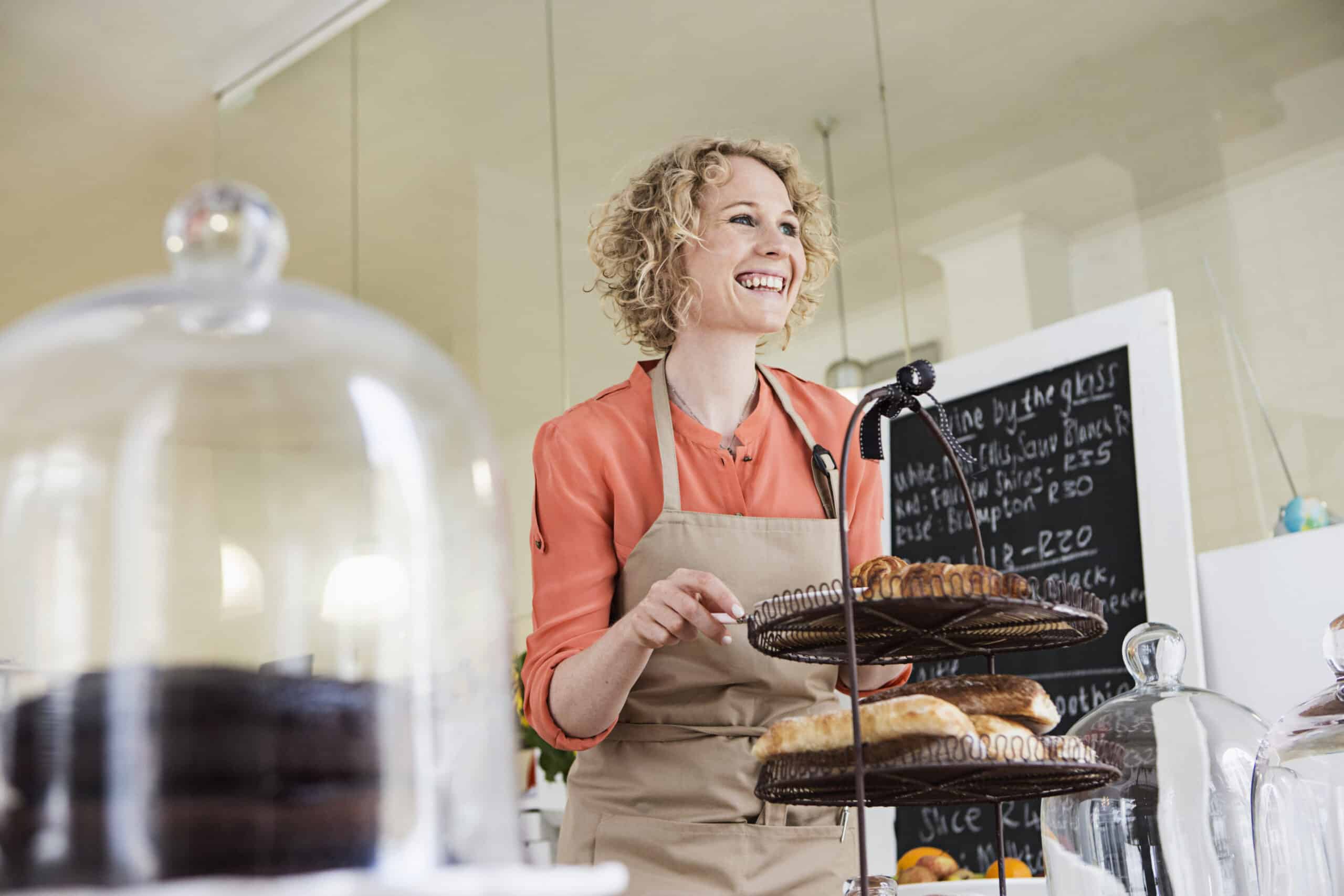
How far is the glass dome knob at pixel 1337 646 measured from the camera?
1.02 meters

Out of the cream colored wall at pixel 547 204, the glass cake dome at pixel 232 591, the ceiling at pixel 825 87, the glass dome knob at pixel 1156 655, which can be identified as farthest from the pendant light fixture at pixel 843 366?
the glass cake dome at pixel 232 591

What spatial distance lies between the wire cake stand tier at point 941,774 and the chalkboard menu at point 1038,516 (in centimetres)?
124

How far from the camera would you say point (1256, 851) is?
1.00m

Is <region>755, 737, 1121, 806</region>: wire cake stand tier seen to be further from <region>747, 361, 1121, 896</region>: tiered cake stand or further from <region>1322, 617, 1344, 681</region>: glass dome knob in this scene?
<region>1322, 617, 1344, 681</region>: glass dome knob

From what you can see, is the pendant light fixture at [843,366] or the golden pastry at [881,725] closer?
the golden pastry at [881,725]

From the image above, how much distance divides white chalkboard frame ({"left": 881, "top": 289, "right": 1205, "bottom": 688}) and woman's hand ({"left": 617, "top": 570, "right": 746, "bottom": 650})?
120 cm

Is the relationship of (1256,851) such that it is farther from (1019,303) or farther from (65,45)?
(65,45)

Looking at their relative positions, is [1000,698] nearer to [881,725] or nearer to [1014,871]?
[881,725]

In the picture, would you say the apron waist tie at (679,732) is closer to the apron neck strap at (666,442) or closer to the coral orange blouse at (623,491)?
the coral orange blouse at (623,491)

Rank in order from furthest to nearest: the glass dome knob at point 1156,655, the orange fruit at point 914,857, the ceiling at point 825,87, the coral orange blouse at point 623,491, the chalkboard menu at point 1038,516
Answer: the ceiling at point 825,87, the chalkboard menu at point 1038,516, the orange fruit at point 914,857, the coral orange blouse at point 623,491, the glass dome knob at point 1156,655

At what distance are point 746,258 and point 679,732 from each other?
22.4 inches

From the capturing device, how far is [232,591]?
55 centimetres

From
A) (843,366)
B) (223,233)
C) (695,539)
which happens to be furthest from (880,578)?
(843,366)

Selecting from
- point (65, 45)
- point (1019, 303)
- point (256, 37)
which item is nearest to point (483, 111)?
point (256, 37)
